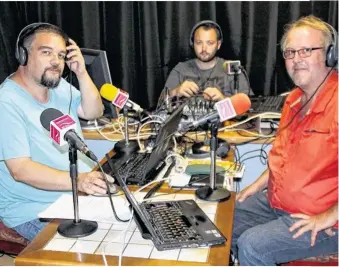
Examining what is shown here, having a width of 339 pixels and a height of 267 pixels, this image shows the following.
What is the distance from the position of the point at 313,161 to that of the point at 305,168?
4 cm

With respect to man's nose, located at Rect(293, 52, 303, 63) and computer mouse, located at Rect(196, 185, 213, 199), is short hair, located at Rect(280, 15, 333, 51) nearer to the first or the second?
man's nose, located at Rect(293, 52, 303, 63)

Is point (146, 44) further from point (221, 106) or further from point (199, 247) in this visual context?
point (199, 247)

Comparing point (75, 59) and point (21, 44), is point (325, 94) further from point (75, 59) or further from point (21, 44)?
point (21, 44)

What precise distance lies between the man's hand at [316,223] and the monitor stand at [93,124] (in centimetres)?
131

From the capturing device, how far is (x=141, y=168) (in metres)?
1.87

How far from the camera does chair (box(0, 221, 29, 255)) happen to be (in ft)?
6.03

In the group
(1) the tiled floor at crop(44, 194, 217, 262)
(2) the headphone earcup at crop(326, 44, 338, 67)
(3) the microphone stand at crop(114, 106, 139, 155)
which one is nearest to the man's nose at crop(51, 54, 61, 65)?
(3) the microphone stand at crop(114, 106, 139, 155)

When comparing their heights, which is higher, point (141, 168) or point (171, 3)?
point (171, 3)

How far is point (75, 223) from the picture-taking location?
140 centimetres

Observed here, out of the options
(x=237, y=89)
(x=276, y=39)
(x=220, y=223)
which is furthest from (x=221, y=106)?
(x=276, y=39)

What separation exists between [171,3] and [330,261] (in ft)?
6.68

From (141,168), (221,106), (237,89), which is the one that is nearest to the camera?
(221,106)

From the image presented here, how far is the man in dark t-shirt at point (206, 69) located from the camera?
117 inches

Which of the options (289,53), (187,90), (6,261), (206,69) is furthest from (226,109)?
(206,69)
